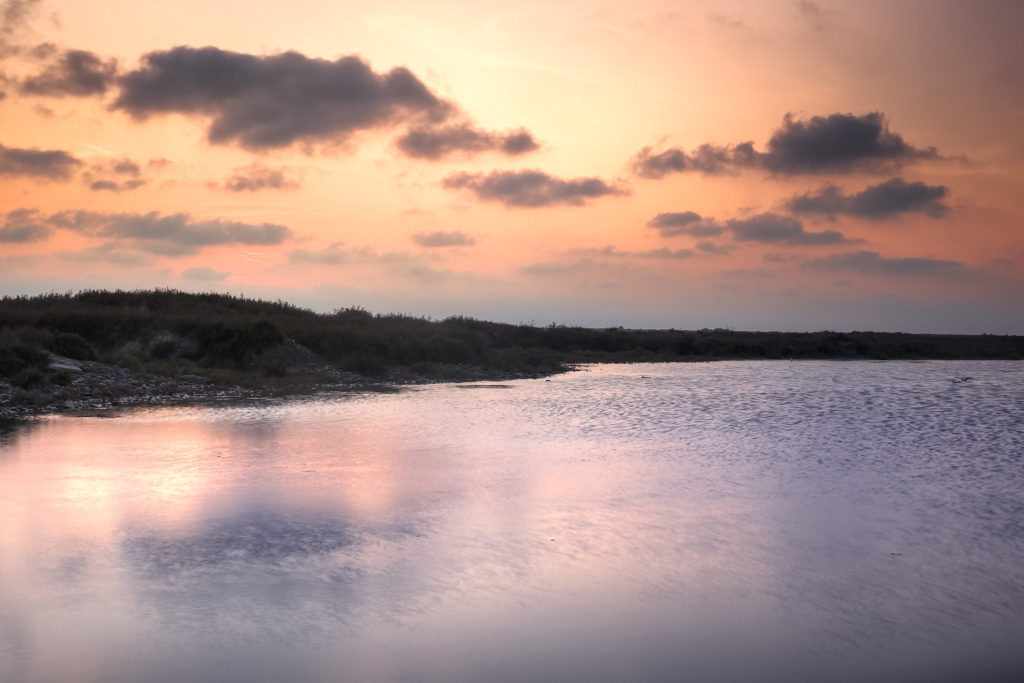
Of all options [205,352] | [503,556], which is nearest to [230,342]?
[205,352]

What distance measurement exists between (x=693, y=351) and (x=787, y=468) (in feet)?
185

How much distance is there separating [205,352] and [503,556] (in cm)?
2712

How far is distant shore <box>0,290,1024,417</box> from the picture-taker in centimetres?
2330

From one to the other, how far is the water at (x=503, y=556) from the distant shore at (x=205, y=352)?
694 cm

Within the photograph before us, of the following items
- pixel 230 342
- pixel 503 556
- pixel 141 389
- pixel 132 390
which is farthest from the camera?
pixel 230 342

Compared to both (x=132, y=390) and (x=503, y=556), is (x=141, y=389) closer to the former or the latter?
(x=132, y=390)

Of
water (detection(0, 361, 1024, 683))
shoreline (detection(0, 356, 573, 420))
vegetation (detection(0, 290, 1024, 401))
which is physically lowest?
water (detection(0, 361, 1024, 683))

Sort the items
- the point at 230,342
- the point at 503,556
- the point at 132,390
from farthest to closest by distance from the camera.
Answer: the point at 230,342 → the point at 132,390 → the point at 503,556

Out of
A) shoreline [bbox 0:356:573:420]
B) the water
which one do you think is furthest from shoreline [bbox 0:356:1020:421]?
the water

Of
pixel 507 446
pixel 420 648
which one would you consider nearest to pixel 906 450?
pixel 507 446

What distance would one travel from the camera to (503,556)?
798cm

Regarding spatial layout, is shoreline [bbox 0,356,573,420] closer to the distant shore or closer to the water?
the distant shore

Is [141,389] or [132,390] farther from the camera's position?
[141,389]

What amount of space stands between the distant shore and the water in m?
6.94
